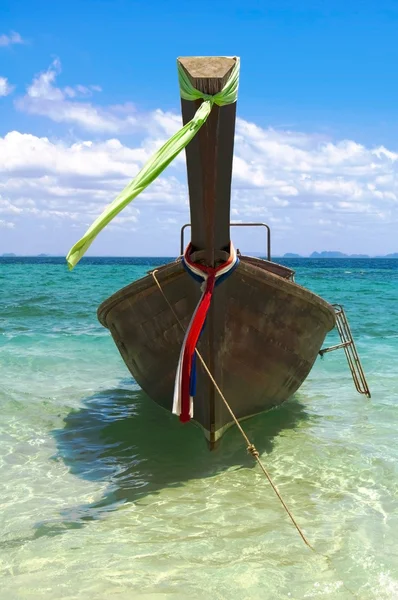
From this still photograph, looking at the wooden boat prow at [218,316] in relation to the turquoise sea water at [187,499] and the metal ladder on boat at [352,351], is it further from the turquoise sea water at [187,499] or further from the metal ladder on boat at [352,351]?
the metal ladder on boat at [352,351]

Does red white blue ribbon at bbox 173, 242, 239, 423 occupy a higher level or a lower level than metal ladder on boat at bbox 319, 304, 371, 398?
higher

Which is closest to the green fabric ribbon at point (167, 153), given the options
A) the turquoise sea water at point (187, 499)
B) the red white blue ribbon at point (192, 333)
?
the red white blue ribbon at point (192, 333)

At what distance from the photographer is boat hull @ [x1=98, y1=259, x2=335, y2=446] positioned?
528 centimetres

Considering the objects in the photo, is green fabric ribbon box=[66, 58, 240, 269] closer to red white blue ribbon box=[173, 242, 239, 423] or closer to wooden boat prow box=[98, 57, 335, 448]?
wooden boat prow box=[98, 57, 335, 448]

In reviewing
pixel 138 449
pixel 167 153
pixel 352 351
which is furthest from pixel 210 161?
pixel 352 351

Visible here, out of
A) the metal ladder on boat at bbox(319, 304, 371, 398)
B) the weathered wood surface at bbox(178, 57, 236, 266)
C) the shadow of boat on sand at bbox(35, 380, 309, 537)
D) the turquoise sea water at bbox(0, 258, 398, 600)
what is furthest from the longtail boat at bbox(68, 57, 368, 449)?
the metal ladder on boat at bbox(319, 304, 371, 398)

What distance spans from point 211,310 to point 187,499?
1.45 metres

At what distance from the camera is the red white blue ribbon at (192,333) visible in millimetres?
4582

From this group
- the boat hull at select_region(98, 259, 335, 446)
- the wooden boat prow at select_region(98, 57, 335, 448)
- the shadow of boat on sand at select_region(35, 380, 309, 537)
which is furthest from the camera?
the boat hull at select_region(98, 259, 335, 446)

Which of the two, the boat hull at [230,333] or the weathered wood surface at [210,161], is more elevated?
the weathered wood surface at [210,161]

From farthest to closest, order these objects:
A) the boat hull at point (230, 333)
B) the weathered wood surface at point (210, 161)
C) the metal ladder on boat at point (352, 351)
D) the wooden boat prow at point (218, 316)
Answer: the metal ladder on boat at point (352, 351) → the boat hull at point (230, 333) → the wooden boat prow at point (218, 316) → the weathered wood surface at point (210, 161)

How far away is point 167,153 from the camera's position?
152 inches

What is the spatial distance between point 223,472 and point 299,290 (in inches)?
66.4

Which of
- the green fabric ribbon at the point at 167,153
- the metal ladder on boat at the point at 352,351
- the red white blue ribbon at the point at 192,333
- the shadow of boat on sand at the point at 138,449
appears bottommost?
the shadow of boat on sand at the point at 138,449
